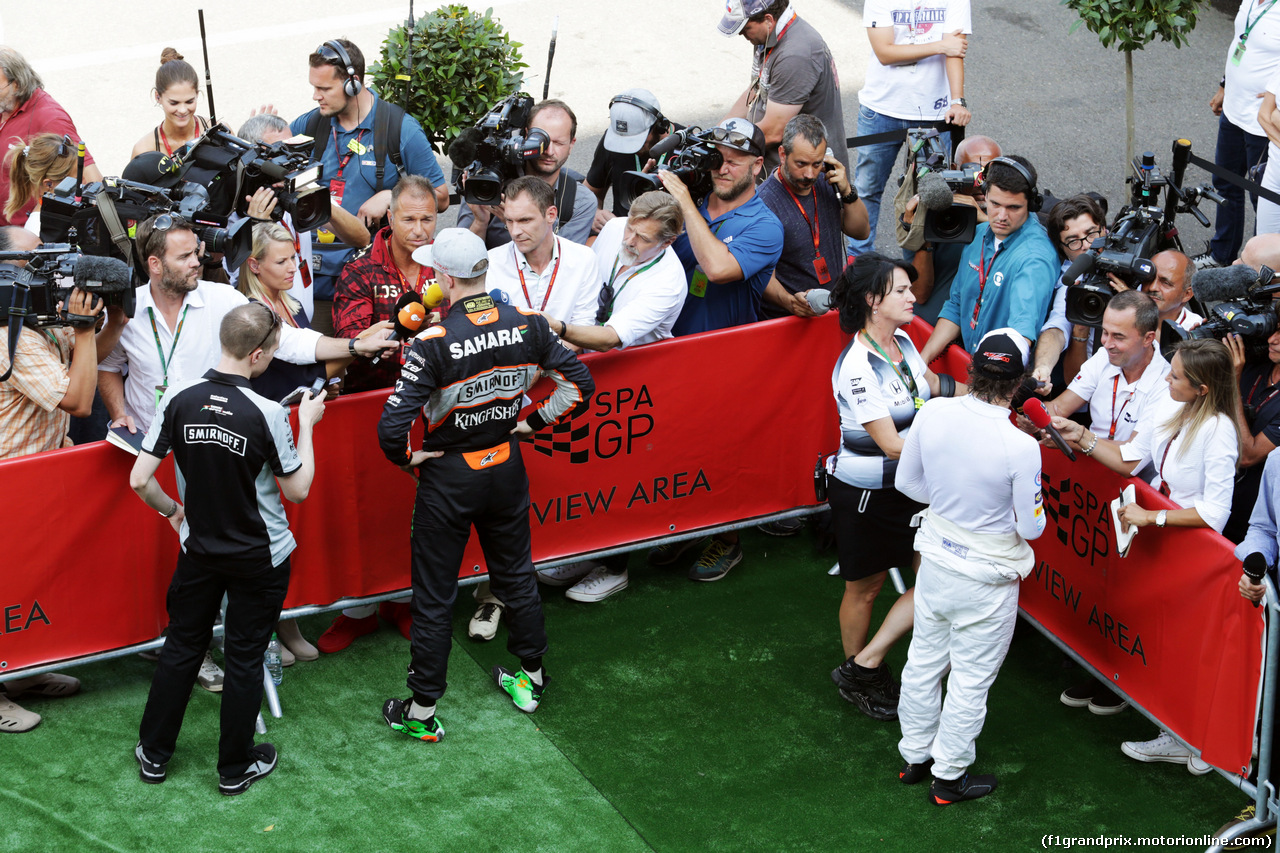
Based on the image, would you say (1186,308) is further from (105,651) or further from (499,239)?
(105,651)

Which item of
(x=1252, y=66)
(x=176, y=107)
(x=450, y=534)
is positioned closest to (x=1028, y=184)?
(x=1252, y=66)

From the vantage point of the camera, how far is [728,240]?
Answer: 6805 mm

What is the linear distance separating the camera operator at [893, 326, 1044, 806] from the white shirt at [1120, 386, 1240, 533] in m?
0.67

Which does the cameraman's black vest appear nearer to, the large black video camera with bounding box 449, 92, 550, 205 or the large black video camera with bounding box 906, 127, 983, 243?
the large black video camera with bounding box 449, 92, 550, 205

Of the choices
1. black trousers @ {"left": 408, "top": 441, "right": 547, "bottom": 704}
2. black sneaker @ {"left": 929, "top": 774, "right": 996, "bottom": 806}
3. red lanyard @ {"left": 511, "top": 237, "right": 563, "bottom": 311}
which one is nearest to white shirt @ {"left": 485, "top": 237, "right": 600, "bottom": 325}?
red lanyard @ {"left": 511, "top": 237, "right": 563, "bottom": 311}

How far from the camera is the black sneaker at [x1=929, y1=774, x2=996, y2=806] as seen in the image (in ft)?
18.2

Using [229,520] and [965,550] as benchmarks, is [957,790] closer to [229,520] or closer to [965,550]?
[965,550]

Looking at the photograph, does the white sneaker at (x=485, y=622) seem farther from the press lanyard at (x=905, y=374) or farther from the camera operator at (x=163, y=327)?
the press lanyard at (x=905, y=374)

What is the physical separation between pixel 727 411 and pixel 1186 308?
2.29 m

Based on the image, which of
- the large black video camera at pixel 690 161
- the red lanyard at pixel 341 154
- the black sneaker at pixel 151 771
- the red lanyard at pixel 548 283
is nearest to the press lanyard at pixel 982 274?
the large black video camera at pixel 690 161

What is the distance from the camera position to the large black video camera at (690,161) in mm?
6820

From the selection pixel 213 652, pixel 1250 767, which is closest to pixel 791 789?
pixel 1250 767

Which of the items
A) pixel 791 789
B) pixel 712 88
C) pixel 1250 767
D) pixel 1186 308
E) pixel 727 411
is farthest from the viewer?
pixel 712 88

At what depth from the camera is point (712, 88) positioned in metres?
13.0
